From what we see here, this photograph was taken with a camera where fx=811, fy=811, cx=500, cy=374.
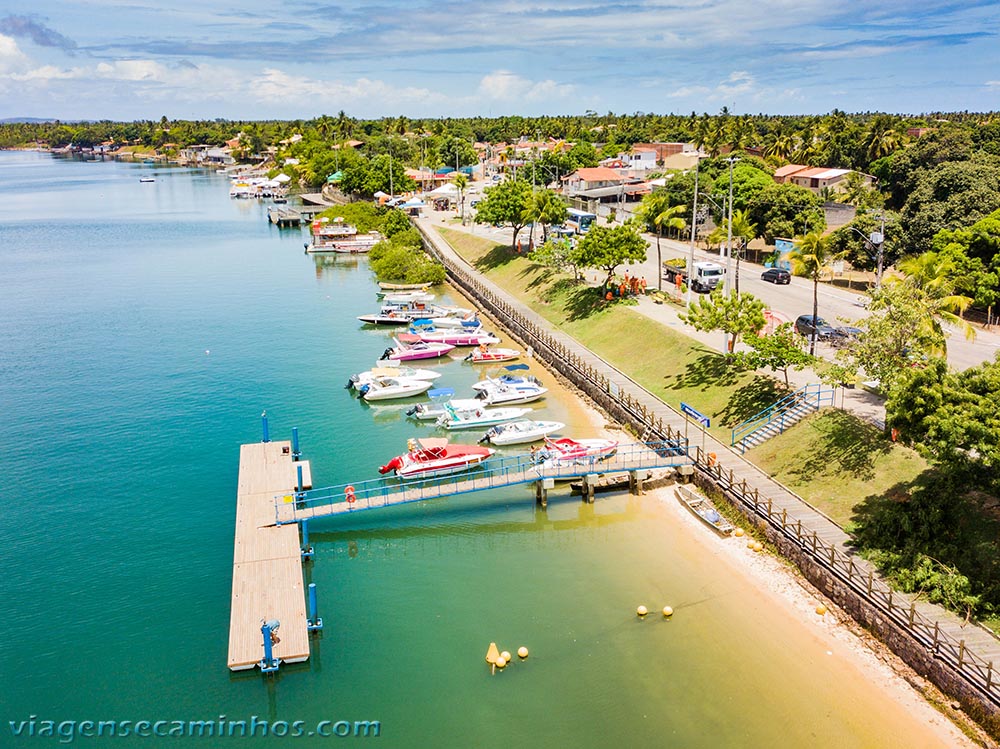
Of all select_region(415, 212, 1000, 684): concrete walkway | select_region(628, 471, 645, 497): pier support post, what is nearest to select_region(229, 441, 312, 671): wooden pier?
select_region(628, 471, 645, 497): pier support post

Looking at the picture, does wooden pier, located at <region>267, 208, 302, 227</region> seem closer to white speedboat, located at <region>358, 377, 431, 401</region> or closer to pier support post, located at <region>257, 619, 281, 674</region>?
white speedboat, located at <region>358, 377, 431, 401</region>

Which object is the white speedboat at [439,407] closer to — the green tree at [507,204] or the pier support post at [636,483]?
the pier support post at [636,483]

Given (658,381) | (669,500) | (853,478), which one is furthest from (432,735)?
(658,381)

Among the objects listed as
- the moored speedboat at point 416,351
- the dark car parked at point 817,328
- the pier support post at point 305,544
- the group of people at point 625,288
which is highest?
the group of people at point 625,288

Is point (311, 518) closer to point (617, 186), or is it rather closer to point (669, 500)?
point (669, 500)

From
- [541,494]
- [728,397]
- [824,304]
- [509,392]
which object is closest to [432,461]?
[541,494]

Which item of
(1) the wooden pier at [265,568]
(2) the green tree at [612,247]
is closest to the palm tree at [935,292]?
(2) the green tree at [612,247]
